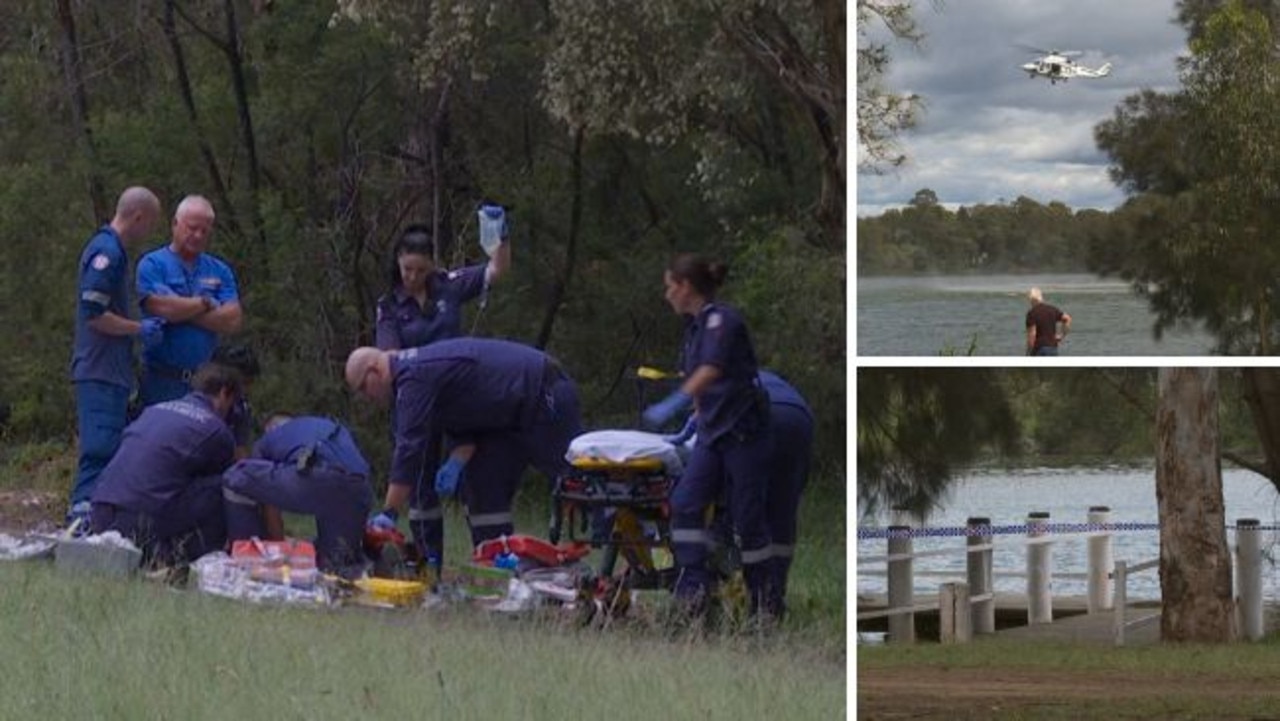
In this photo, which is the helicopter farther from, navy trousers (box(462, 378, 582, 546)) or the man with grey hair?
navy trousers (box(462, 378, 582, 546))

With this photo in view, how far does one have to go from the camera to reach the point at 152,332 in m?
11.8

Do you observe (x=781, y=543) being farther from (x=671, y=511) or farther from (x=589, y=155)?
(x=589, y=155)

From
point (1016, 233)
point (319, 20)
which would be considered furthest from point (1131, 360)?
point (319, 20)

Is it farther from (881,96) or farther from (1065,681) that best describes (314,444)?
(1065,681)

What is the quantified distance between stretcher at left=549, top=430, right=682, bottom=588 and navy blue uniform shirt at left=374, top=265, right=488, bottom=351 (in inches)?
65.6

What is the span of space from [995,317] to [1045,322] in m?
0.13

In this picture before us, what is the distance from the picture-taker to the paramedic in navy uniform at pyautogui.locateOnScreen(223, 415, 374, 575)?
10312mm

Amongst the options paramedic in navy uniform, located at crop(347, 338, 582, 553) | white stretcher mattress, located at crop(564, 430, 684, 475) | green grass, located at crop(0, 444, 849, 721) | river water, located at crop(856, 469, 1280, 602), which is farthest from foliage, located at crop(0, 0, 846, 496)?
river water, located at crop(856, 469, 1280, 602)

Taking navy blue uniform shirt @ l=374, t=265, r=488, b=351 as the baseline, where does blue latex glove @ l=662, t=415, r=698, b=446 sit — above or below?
below

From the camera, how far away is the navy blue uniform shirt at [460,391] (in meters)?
10.4

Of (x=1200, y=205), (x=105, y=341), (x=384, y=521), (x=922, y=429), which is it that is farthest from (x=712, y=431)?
(x=1200, y=205)

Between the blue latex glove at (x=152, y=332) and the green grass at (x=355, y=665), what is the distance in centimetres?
224

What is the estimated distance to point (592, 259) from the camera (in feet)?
80.4

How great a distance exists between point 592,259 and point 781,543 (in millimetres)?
14702
